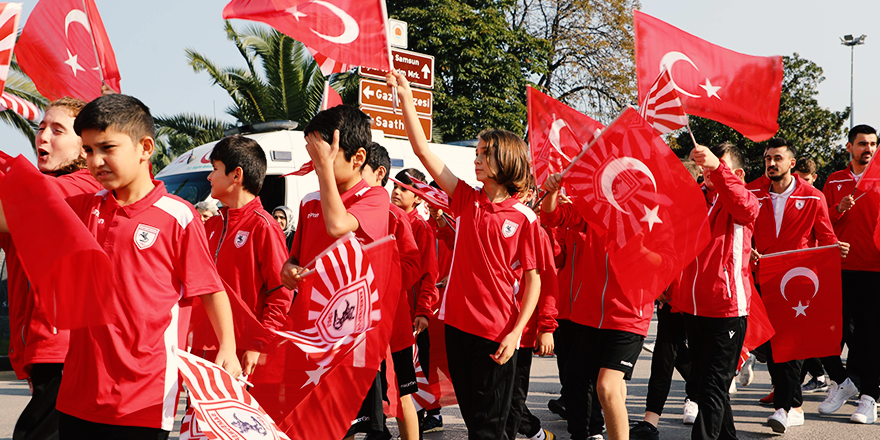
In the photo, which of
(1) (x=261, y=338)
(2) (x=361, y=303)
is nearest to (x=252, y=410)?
(1) (x=261, y=338)

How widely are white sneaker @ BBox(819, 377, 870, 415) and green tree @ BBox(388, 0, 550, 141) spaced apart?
60.7ft

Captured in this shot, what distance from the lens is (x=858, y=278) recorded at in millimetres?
7480

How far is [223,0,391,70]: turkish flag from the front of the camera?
12.8 ft

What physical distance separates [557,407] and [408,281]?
299cm

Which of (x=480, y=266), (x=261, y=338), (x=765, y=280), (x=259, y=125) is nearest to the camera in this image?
(x=261, y=338)

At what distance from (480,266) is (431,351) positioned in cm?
176

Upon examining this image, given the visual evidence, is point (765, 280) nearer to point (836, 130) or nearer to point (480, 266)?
point (480, 266)

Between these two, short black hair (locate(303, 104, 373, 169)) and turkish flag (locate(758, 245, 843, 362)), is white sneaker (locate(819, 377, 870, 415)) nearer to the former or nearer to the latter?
turkish flag (locate(758, 245, 843, 362))

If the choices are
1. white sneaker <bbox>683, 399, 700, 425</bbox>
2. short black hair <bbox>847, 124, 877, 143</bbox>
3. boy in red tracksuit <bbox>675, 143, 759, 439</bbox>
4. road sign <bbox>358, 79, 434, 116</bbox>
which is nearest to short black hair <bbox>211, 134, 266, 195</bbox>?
boy in red tracksuit <bbox>675, 143, 759, 439</bbox>

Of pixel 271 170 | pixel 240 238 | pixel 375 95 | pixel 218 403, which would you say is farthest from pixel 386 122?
pixel 218 403

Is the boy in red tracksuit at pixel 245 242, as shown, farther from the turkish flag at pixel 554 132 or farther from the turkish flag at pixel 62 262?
the turkish flag at pixel 554 132

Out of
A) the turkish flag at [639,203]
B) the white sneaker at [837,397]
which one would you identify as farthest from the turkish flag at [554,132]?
the white sneaker at [837,397]

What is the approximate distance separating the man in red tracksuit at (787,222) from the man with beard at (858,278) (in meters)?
0.58

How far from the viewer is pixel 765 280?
6.49 metres
